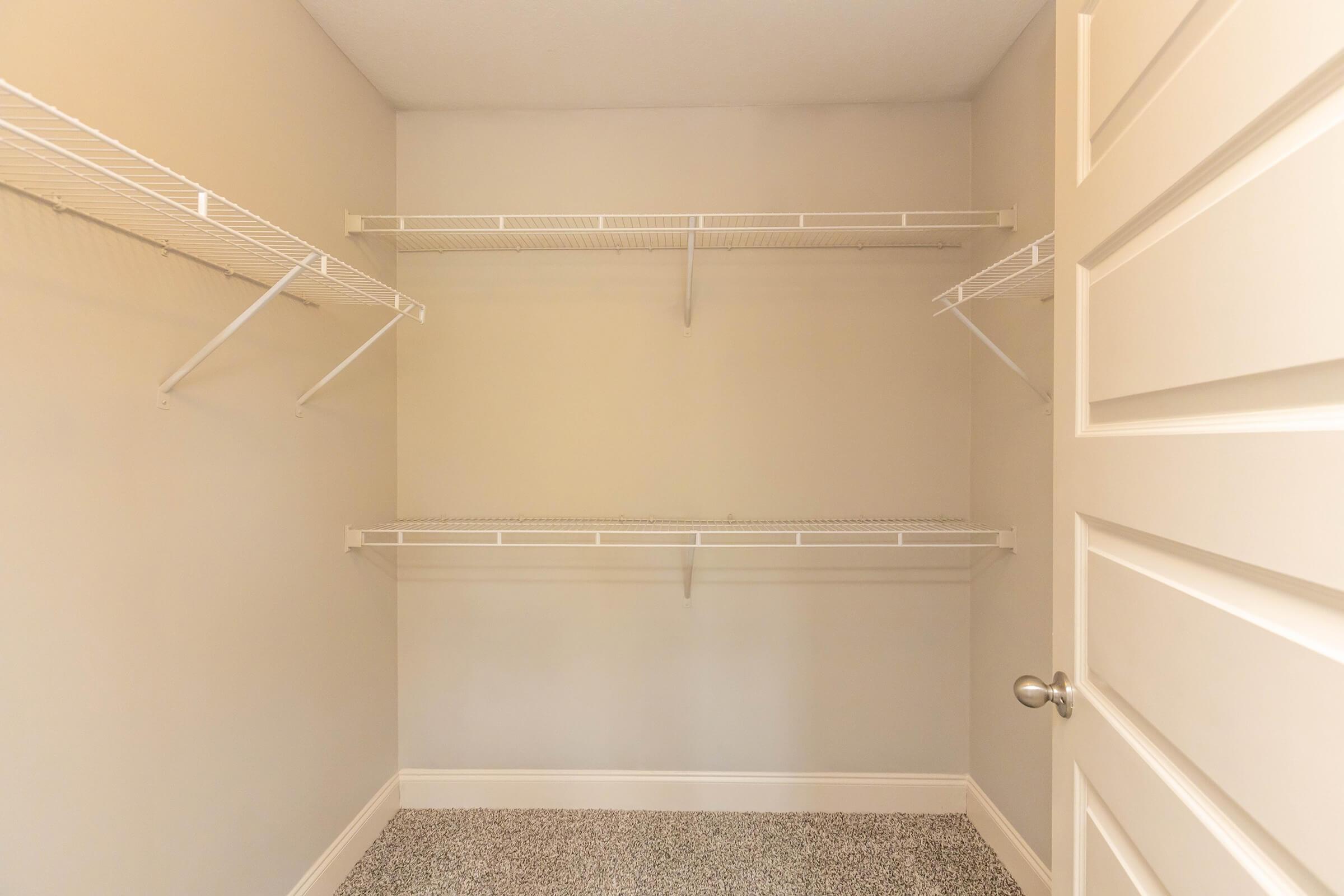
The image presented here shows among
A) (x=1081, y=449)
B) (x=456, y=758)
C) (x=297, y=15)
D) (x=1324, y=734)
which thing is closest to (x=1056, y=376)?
(x=1081, y=449)

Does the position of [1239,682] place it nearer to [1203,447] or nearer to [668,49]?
[1203,447]

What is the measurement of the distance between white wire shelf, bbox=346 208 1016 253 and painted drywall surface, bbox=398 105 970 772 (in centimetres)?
4

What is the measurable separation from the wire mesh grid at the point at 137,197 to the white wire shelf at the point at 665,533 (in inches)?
29.5

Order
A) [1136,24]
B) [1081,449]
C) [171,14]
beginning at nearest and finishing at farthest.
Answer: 1. [1136,24]
2. [1081,449]
3. [171,14]

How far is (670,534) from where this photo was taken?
1848mm

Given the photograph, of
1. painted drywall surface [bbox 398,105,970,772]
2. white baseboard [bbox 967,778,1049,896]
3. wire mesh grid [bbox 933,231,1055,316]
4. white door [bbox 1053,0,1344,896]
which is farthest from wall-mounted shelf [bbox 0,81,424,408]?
white baseboard [bbox 967,778,1049,896]

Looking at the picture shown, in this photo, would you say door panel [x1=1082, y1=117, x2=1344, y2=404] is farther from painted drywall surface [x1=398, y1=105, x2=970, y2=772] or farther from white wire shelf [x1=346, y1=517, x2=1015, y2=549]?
painted drywall surface [x1=398, y1=105, x2=970, y2=772]

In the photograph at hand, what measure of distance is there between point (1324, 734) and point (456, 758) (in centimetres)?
220

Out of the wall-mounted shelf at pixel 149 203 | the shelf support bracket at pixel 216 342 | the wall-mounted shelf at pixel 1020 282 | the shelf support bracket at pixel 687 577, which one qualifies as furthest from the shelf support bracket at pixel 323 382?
the wall-mounted shelf at pixel 1020 282

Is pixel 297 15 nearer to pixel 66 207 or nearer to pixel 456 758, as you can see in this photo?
pixel 66 207

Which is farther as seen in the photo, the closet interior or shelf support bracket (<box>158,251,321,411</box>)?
the closet interior

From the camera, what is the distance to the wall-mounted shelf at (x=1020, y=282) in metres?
1.32

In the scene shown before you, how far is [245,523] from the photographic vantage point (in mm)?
1406

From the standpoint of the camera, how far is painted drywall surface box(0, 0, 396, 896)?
97 cm
